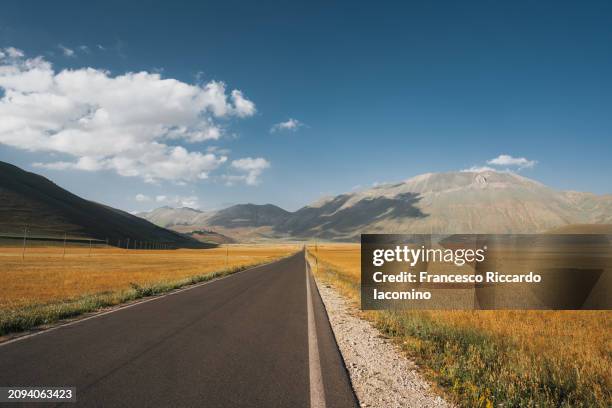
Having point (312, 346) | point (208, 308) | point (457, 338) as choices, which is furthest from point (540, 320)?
point (208, 308)

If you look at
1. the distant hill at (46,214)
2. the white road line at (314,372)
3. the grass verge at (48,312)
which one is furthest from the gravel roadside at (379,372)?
the distant hill at (46,214)

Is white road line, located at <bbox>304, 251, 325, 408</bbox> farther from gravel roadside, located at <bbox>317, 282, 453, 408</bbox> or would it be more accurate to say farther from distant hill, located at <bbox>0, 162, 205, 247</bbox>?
distant hill, located at <bbox>0, 162, 205, 247</bbox>

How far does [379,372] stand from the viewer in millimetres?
6461

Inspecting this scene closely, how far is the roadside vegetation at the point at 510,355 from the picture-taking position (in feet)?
18.0

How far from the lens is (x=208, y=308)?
1302 cm

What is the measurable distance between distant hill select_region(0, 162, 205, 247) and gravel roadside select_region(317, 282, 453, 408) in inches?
6232

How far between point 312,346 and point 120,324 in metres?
5.52

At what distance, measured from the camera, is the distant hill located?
140875mm

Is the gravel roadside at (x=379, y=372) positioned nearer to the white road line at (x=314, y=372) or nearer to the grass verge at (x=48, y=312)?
the white road line at (x=314, y=372)

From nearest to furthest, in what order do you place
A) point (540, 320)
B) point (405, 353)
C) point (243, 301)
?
point (405, 353) < point (540, 320) < point (243, 301)

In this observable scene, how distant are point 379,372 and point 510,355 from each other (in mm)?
2988

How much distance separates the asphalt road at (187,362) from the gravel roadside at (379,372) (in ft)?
0.86

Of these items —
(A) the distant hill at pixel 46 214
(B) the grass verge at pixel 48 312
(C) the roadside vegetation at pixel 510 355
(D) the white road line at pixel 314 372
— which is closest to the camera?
(D) the white road line at pixel 314 372

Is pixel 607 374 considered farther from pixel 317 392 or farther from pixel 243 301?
pixel 243 301
